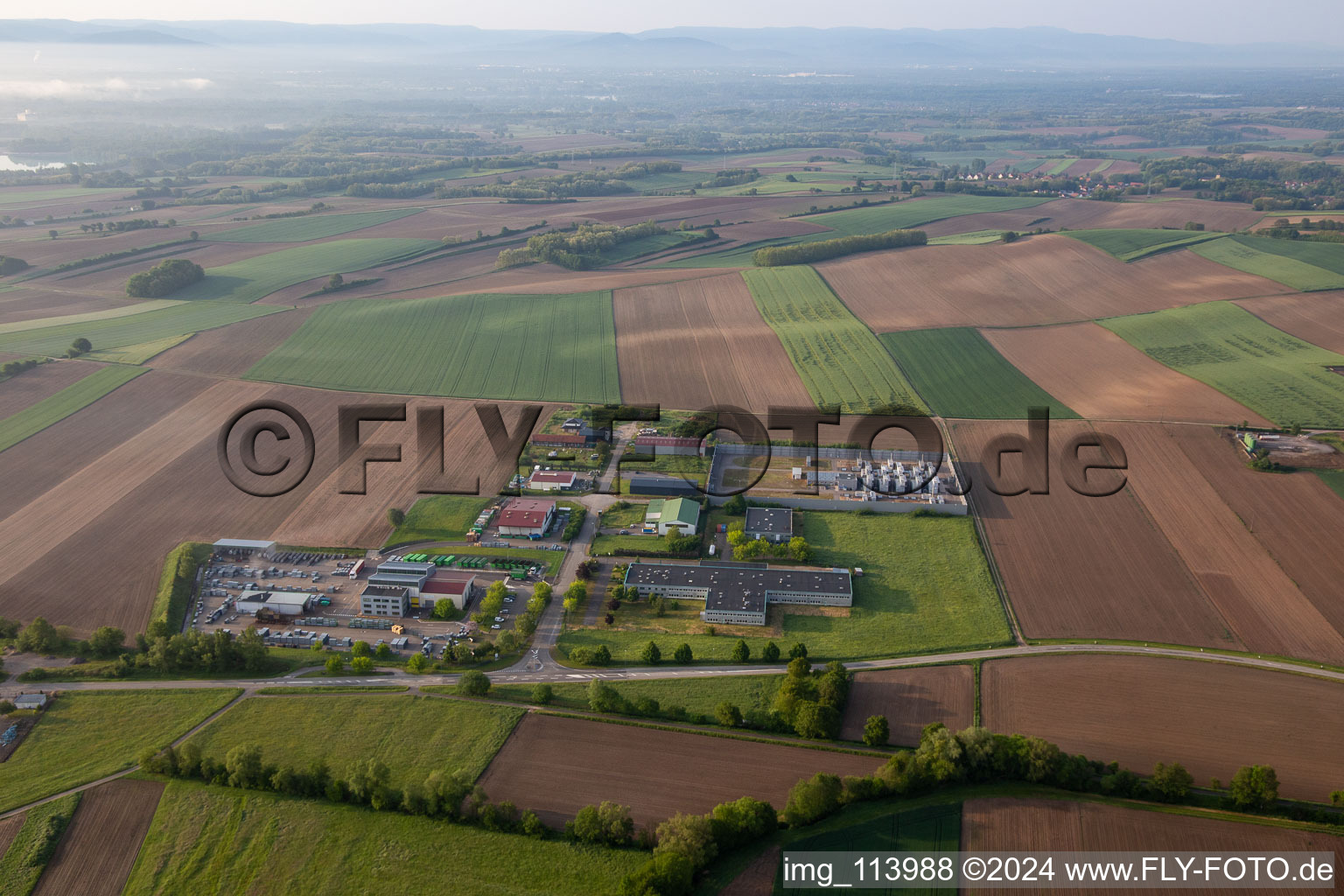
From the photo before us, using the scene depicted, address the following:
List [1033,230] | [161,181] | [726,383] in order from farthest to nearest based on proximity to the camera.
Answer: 1. [161,181]
2. [1033,230]
3. [726,383]

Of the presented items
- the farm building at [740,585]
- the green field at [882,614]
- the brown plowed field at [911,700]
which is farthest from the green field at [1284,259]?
the brown plowed field at [911,700]

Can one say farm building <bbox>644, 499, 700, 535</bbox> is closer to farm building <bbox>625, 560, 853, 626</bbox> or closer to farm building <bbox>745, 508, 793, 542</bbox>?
farm building <bbox>745, 508, 793, 542</bbox>

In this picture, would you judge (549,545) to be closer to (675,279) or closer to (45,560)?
(45,560)

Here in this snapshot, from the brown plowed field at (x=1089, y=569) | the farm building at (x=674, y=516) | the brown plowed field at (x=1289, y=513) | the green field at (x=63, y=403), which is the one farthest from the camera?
the green field at (x=63, y=403)

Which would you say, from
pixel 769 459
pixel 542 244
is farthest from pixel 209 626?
pixel 542 244

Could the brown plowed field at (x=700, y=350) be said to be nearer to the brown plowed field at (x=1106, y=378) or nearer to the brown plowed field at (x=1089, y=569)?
the brown plowed field at (x=1089, y=569)

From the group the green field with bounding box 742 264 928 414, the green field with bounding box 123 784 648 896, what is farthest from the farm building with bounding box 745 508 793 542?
the green field with bounding box 123 784 648 896
